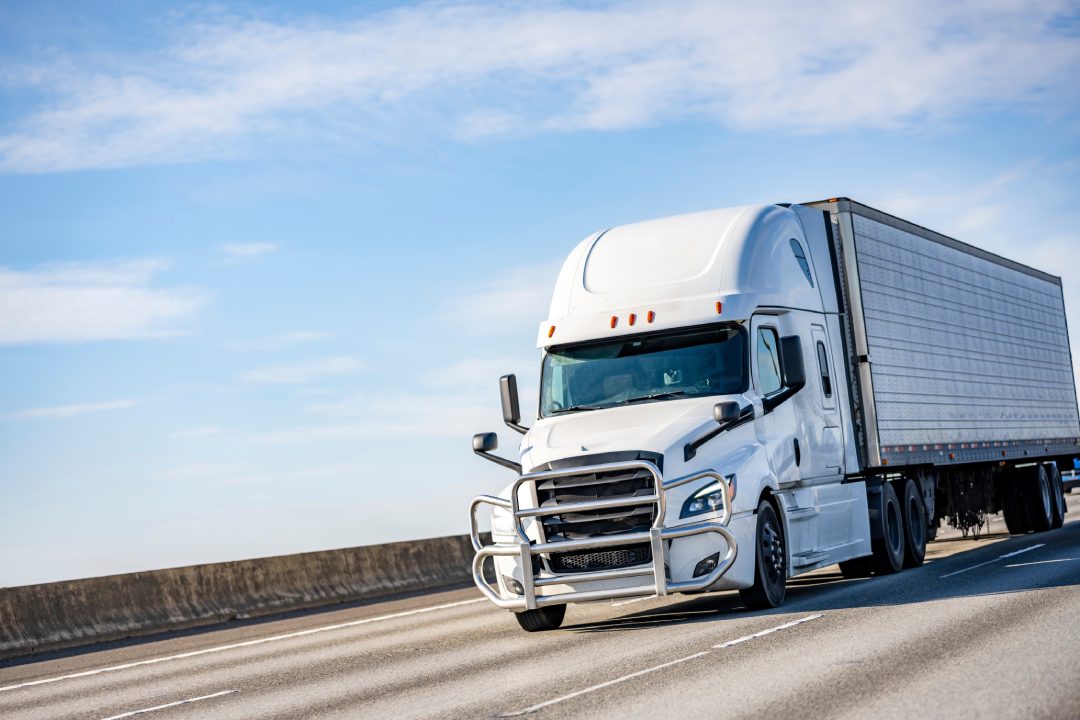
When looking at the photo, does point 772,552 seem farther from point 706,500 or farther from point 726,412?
point 726,412

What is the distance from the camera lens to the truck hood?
1298 centimetres

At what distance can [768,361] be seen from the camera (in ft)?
48.2

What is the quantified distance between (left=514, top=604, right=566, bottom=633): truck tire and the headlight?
197cm

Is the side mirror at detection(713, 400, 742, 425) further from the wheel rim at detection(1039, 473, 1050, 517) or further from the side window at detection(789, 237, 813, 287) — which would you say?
the wheel rim at detection(1039, 473, 1050, 517)

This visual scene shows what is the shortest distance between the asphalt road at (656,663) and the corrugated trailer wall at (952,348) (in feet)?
7.47

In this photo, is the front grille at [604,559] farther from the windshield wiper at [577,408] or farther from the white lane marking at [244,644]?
the white lane marking at [244,644]

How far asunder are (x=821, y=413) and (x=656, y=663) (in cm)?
596

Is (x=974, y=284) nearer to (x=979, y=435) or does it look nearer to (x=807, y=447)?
(x=979, y=435)

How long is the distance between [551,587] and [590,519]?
0.72 m

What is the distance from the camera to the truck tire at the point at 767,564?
1357 centimetres

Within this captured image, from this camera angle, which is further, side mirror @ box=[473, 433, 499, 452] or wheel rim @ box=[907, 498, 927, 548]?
wheel rim @ box=[907, 498, 927, 548]

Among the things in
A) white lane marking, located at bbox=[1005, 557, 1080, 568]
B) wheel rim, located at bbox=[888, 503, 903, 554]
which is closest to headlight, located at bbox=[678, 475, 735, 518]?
wheel rim, located at bbox=[888, 503, 903, 554]

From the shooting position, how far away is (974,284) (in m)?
22.6

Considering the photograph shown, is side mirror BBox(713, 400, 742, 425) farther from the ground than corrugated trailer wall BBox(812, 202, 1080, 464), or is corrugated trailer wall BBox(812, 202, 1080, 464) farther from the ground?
corrugated trailer wall BBox(812, 202, 1080, 464)
